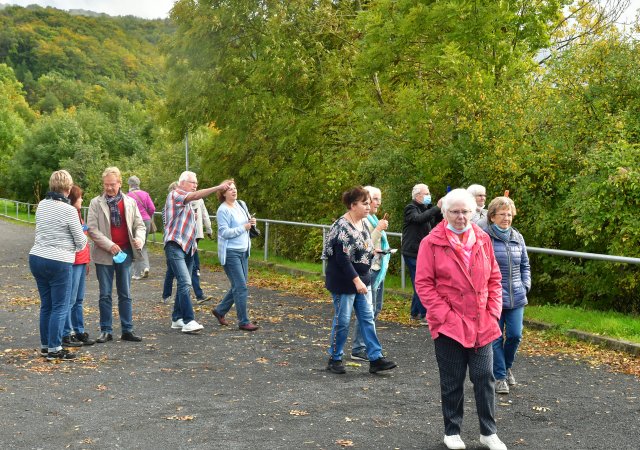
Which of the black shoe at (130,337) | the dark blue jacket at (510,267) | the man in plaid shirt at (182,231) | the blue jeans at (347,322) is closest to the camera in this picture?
the dark blue jacket at (510,267)

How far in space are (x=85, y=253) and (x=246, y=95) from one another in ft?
50.5

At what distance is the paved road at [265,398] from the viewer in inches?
231

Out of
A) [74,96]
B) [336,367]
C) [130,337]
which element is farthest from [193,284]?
[74,96]

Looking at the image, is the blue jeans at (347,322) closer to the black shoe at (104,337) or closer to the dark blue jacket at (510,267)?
the dark blue jacket at (510,267)

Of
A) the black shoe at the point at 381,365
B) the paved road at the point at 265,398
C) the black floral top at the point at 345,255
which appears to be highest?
the black floral top at the point at 345,255

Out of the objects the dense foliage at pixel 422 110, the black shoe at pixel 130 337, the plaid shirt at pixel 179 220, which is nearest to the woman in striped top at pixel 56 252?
the black shoe at pixel 130 337

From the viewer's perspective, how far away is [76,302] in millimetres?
9703

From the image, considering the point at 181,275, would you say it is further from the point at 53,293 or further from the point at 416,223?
the point at 416,223

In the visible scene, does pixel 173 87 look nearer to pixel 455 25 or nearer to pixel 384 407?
pixel 455 25

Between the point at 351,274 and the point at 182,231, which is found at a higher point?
the point at 182,231

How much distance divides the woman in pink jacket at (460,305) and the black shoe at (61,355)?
4491 mm

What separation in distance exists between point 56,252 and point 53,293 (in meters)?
0.43

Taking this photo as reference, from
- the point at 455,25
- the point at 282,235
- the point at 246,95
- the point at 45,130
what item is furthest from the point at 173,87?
the point at 45,130

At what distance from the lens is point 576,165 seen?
12328 mm
